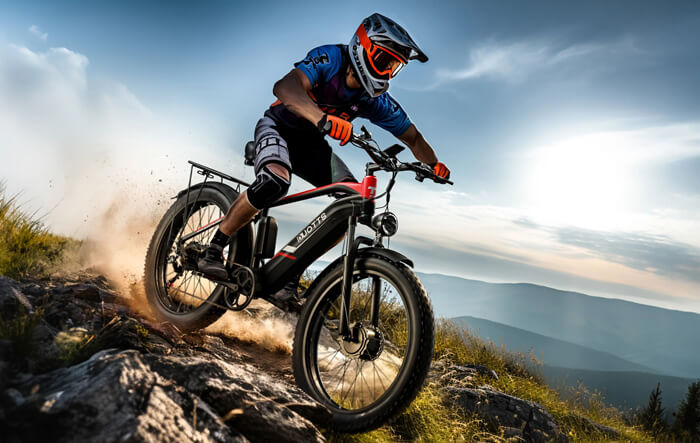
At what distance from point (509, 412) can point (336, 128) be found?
4.06 m

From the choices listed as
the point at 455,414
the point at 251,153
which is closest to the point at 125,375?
the point at 251,153

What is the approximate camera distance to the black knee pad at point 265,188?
11.9ft

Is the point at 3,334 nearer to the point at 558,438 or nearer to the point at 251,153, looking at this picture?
the point at 251,153

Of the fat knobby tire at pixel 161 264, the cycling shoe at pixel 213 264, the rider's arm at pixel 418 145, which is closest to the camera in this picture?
the cycling shoe at pixel 213 264

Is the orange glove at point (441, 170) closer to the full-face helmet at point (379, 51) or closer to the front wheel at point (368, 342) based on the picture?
the full-face helmet at point (379, 51)

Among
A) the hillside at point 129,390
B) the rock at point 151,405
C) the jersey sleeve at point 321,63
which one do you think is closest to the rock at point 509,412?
the hillside at point 129,390

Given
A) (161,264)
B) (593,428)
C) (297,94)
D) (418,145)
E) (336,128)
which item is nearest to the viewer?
(336,128)

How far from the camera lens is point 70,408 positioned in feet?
4.81

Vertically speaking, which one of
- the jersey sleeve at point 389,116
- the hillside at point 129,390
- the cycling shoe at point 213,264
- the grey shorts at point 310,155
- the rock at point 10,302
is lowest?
the hillside at point 129,390

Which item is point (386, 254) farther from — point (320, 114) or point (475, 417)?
point (475, 417)

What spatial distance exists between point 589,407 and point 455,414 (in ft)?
17.6

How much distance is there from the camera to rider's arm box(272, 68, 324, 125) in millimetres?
3184

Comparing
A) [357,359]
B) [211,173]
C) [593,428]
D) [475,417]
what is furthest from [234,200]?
[593,428]

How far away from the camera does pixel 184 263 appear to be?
14.2 feet
